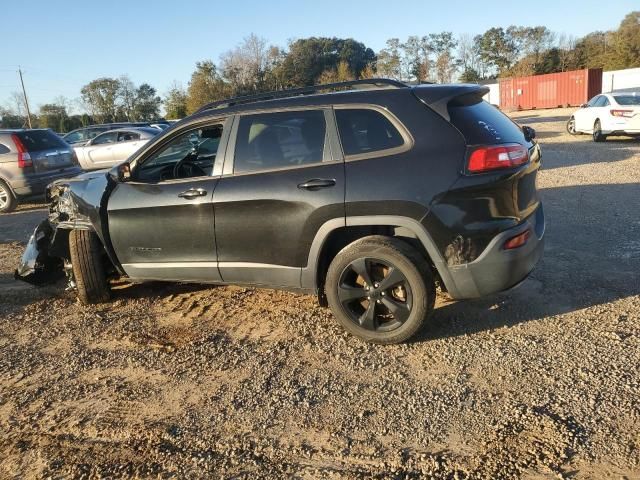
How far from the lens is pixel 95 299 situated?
5.04 meters

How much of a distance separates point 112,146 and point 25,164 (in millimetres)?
5827

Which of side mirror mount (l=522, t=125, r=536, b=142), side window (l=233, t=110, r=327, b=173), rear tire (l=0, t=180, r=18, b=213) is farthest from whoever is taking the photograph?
rear tire (l=0, t=180, r=18, b=213)

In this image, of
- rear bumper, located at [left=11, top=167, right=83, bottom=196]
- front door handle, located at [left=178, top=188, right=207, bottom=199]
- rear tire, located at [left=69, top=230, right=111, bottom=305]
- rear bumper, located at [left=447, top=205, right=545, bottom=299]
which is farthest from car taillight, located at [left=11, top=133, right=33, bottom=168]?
rear bumper, located at [left=447, top=205, right=545, bottom=299]

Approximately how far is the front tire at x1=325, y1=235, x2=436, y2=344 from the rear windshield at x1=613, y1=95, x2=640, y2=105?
14679 millimetres

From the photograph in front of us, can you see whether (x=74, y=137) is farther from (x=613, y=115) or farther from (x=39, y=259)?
(x=613, y=115)

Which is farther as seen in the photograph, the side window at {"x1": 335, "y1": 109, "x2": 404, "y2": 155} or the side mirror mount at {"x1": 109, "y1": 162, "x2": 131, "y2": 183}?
the side mirror mount at {"x1": 109, "y1": 162, "x2": 131, "y2": 183}

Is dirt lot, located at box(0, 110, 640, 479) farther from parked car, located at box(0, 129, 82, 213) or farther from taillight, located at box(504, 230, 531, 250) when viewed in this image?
parked car, located at box(0, 129, 82, 213)

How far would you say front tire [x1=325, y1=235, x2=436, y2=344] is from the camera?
3699 mm

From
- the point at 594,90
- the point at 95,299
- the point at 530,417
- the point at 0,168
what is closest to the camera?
the point at 530,417

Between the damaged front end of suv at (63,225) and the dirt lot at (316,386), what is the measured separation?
0.33 m

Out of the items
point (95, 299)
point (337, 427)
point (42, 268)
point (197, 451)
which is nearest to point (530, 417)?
point (337, 427)

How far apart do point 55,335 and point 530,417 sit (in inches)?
149

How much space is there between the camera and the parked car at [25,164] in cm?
1055

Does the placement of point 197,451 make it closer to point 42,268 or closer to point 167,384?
point 167,384
